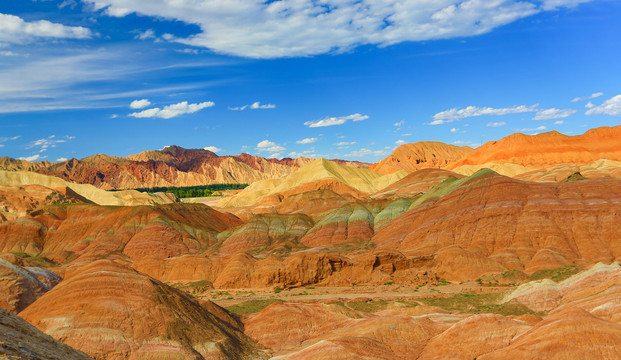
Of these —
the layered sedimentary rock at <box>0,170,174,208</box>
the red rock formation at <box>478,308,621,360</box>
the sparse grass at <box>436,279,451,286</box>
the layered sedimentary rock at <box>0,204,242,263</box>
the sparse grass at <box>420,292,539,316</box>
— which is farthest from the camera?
the layered sedimentary rock at <box>0,170,174,208</box>

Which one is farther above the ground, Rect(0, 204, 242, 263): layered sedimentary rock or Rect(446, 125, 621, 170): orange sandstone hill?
Rect(446, 125, 621, 170): orange sandstone hill

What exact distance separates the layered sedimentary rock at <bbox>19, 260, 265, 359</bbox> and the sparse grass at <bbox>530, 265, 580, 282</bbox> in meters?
29.2

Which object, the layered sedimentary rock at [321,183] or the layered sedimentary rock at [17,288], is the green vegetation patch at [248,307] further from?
the layered sedimentary rock at [321,183]

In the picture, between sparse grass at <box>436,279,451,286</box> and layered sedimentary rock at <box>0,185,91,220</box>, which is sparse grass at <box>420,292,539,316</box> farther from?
layered sedimentary rock at <box>0,185,91,220</box>

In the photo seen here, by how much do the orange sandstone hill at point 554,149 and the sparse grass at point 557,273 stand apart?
124501 mm

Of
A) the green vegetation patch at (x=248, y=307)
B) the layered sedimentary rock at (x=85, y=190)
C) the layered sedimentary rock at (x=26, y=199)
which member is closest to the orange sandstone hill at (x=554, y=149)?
the layered sedimentary rock at (x=85, y=190)

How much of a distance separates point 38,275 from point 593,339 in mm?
33984

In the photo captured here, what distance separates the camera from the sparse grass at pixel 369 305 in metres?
38.5

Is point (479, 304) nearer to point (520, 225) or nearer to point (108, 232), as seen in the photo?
point (520, 225)

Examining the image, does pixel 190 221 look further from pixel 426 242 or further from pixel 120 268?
pixel 120 268

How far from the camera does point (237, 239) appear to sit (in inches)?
3241

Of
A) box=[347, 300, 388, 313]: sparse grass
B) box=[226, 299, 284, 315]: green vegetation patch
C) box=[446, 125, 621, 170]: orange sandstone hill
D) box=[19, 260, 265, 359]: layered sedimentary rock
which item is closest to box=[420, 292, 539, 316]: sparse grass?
box=[347, 300, 388, 313]: sparse grass

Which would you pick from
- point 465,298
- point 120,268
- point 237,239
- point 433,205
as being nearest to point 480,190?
point 433,205

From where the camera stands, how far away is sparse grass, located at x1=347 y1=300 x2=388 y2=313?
1518 inches
